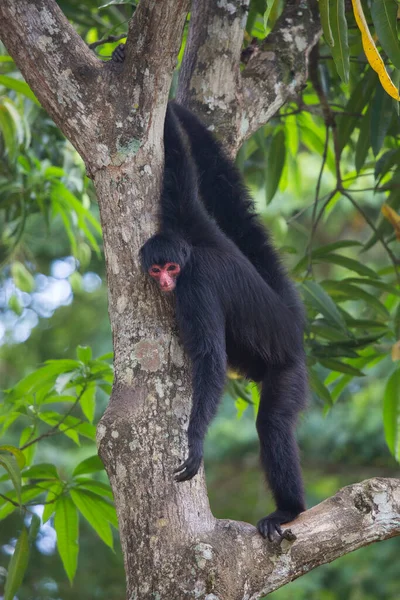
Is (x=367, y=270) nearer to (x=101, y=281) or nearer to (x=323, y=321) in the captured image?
(x=323, y=321)

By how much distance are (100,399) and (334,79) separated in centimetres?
489

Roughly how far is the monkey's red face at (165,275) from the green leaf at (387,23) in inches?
45.6

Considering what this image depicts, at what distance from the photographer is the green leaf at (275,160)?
15.4ft

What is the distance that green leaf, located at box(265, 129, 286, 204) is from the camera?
4.71 metres

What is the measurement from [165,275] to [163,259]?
71 millimetres

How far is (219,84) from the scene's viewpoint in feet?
11.0

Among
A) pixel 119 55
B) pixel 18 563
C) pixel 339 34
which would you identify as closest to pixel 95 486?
pixel 18 563

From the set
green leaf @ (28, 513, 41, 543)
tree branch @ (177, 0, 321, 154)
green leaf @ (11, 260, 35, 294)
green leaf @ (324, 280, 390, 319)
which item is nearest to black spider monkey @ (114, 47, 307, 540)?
tree branch @ (177, 0, 321, 154)

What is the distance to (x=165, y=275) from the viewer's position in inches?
106

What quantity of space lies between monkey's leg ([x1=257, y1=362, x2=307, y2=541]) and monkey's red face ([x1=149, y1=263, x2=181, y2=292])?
0.93m

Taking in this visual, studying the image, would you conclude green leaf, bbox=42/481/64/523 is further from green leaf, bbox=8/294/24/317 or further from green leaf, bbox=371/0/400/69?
green leaf, bbox=371/0/400/69

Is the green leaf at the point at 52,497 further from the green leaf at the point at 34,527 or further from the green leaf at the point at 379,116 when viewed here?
the green leaf at the point at 379,116

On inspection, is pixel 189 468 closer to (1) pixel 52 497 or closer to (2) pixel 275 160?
(1) pixel 52 497

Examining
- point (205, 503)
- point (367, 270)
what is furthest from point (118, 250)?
point (367, 270)
